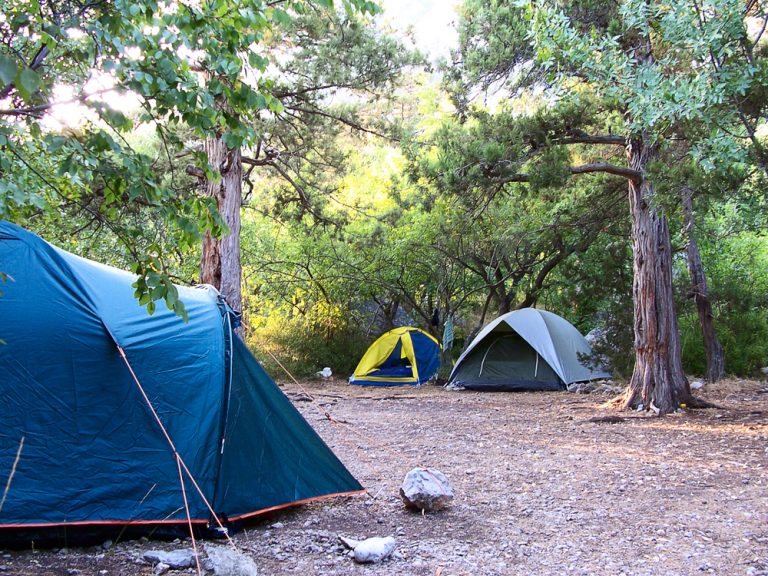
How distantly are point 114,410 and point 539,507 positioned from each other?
286cm

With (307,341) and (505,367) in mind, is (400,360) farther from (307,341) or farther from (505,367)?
(505,367)

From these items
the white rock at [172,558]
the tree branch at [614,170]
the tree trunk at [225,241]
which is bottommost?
the white rock at [172,558]

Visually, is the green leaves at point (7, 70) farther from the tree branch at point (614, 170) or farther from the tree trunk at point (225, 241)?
the tree branch at point (614, 170)

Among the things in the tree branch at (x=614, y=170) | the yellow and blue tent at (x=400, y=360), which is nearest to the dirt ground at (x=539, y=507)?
the tree branch at (x=614, y=170)

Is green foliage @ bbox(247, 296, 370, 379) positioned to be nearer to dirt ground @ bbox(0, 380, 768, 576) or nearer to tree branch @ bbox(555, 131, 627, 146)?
dirt ground @ bbox(0, 380, 768, 576)

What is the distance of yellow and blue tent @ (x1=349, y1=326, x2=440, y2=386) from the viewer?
46.0 ft

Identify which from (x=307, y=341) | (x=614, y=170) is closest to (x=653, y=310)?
(x=614, y=170)

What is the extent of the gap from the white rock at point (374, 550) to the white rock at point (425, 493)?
726 millimetres

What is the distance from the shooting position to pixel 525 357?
1280 centimetres

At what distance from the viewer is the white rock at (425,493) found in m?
4.39

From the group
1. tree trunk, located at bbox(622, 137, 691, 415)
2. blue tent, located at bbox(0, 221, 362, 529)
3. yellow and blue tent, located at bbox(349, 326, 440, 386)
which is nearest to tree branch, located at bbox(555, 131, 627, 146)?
tree trunk, located at bbox(622, 137, 691, 415)

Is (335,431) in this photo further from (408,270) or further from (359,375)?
(408,270)

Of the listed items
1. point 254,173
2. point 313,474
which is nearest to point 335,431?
point 313,474

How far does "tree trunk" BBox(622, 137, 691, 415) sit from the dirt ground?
377 mm
